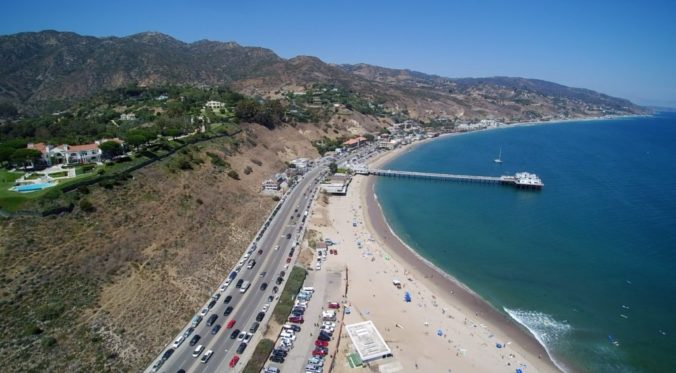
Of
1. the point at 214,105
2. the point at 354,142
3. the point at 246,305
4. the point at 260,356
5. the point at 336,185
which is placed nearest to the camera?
the point at 260,356

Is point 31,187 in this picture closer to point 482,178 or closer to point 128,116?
point 128,116

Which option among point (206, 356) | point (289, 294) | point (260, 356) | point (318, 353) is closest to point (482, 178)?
point (289, 294)

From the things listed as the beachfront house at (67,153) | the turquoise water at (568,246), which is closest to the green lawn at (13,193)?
the beachfront house at (67,153)

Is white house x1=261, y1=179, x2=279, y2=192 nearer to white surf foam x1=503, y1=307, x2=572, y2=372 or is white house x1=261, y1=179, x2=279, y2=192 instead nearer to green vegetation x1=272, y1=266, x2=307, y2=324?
green vegetation x1=272, y1=266, x2=307, y2=324

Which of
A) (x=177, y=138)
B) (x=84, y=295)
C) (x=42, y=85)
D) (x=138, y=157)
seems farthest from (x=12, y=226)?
→ (x=42, y=85)

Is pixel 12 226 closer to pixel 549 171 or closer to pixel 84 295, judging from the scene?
pixel 84 295
